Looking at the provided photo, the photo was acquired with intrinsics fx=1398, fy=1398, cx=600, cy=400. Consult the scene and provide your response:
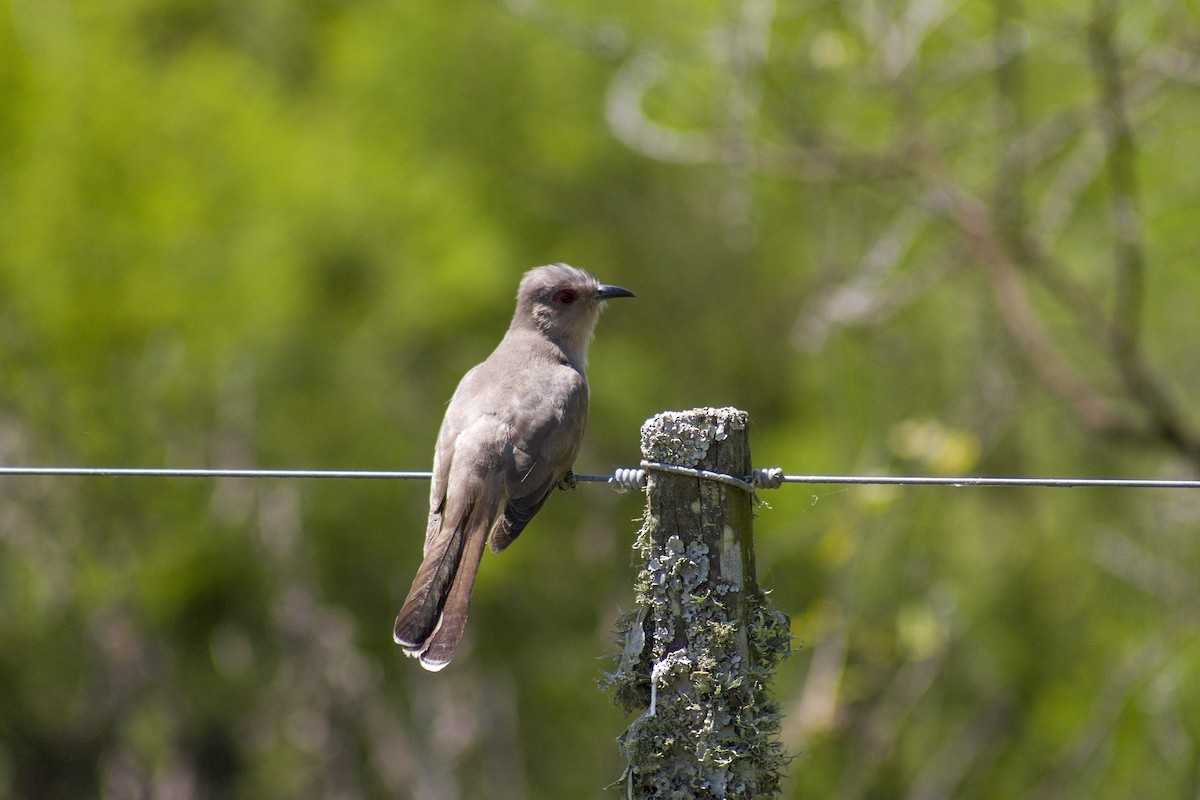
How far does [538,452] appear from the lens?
459 cm

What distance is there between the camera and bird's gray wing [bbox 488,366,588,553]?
443 centimetres

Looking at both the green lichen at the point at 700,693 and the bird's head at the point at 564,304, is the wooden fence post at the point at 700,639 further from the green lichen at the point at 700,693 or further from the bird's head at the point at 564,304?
the bird's head at the point at 564,304

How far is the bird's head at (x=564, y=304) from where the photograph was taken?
19.1ft

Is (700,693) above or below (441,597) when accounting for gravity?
below

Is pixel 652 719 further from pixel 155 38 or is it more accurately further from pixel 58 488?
pixel 155 38

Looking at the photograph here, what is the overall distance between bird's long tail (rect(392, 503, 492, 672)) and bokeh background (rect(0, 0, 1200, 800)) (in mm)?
4114

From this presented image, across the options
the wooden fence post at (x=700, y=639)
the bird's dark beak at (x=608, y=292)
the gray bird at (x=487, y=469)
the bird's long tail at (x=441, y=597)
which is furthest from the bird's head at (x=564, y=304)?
the wooden fence post at (x=700, y=639)

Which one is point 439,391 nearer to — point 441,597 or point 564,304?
point 564,304

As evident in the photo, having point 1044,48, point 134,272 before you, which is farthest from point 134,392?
point 1044,48

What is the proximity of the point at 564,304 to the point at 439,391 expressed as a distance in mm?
4845

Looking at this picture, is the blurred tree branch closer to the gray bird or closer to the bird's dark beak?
the bird's dark beak

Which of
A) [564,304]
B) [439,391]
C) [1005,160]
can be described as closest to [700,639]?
[564,304]

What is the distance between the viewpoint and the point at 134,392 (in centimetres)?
984

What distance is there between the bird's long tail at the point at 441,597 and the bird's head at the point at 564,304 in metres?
1.65
